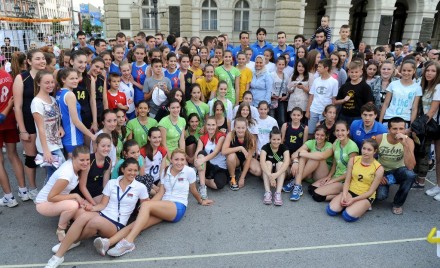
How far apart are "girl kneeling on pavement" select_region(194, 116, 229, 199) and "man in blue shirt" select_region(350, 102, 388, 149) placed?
7.25 ft

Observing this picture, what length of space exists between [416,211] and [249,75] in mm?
3862

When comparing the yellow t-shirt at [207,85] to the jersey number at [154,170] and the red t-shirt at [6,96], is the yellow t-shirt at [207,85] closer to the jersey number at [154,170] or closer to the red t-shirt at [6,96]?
the jersey number at [154,170]

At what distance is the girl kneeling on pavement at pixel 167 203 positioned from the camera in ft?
12.2

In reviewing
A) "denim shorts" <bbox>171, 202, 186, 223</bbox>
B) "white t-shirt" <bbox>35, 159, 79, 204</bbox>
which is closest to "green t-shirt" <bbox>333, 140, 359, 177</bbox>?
"denim shorts" <bbox>171, 202, 186, 223</bbox>

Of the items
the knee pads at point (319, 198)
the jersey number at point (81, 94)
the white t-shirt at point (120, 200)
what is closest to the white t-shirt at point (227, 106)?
the knee pads at point (319, 198)

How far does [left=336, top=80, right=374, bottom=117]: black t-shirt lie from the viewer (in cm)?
540

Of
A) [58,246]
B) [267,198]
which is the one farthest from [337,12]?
[58,246]

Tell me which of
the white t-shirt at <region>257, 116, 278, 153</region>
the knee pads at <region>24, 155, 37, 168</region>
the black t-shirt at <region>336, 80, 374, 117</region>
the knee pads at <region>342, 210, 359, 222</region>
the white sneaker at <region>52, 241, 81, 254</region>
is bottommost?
the white sneaker at <region>52, 241, 81, 254</region>

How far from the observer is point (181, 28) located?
16953 mm

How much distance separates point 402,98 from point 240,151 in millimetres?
2799

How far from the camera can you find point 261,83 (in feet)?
21.0

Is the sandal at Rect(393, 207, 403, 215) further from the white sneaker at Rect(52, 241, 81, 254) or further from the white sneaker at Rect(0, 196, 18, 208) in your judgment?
the white sneaker at Rect(0, 196, 18, 208)

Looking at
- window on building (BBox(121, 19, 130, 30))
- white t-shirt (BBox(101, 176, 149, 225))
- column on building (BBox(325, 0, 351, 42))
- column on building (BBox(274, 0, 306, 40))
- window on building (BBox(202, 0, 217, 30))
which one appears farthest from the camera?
window on building (BBox(202, 0, 217, 30))

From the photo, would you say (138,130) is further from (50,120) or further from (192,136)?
(50,120)
